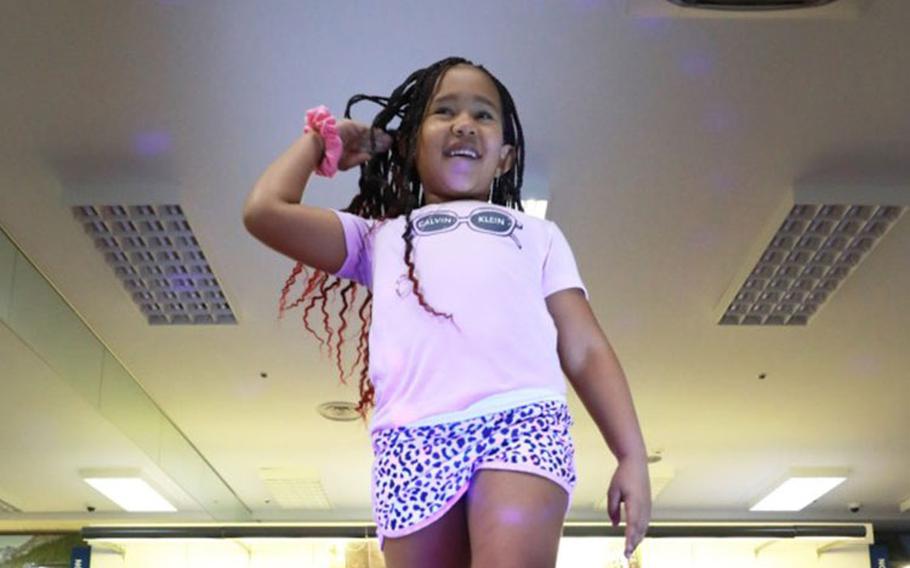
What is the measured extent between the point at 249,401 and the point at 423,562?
434 cm

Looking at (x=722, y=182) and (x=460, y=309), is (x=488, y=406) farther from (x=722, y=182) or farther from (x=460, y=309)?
(x=722, y=182)

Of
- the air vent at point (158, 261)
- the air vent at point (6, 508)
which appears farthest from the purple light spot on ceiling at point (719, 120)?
the air vent at point (6, 508)

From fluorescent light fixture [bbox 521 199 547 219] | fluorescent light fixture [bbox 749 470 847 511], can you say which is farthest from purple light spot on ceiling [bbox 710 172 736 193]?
fluorescent light fixture [bbox 749 470 847 511]

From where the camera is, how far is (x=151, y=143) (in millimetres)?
3287

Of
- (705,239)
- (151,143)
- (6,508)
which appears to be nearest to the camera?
(151,143)

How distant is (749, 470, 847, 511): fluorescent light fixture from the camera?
6645 millimetres

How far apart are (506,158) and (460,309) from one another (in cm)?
31

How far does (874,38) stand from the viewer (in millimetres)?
2801

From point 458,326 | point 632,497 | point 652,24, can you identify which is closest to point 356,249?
point 458,326

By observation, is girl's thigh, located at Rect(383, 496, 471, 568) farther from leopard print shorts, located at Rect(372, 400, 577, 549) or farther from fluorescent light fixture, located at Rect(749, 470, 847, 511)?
fluorescent light fixture, located at Rect(749, 470, 847, 511)

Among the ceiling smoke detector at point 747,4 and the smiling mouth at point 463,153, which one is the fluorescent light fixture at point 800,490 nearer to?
the ceiling smoke detector at point 747,4

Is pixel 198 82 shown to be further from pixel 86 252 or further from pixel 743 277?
pixel 743 277

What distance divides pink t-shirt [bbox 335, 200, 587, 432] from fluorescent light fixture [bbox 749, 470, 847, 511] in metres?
5.67

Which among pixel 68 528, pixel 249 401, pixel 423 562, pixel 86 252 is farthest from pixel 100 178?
pixel 68 528
